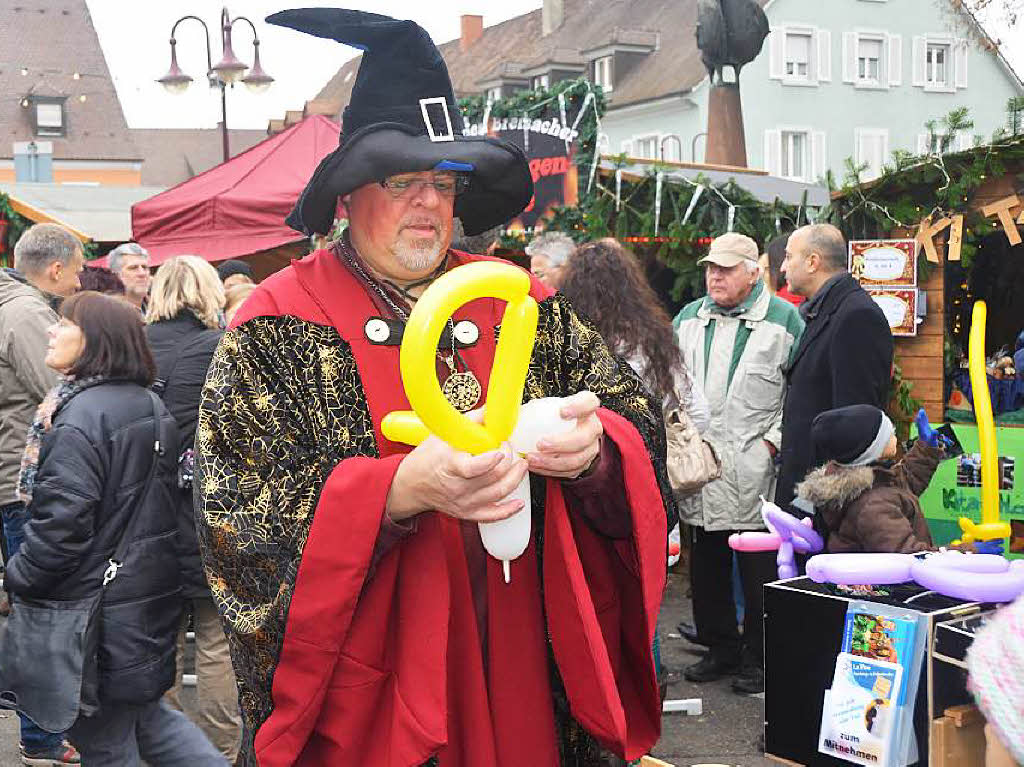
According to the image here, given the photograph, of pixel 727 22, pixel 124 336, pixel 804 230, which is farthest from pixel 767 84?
pixel 124 336

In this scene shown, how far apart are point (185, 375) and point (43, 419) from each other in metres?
0.58

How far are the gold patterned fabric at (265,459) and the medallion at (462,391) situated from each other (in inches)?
6.5

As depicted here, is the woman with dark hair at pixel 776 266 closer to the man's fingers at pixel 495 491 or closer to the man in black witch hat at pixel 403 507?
the man in black witch hat at pixel 403 507

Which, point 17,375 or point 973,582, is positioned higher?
point 17,375

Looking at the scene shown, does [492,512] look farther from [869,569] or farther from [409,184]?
[869,569]

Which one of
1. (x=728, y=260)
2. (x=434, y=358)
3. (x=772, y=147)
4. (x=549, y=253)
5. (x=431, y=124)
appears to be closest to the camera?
(x=434, y=358)

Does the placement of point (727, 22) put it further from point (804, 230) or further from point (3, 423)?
point (3, 423)

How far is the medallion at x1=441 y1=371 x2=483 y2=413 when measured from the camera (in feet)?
6.90

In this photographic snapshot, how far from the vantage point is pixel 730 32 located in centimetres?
1363

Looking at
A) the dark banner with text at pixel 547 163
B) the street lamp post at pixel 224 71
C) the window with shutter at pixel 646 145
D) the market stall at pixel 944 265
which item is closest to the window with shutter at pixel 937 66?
the window with shutter at pixel 646 145

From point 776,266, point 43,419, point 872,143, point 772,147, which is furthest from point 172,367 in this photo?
point 872,143

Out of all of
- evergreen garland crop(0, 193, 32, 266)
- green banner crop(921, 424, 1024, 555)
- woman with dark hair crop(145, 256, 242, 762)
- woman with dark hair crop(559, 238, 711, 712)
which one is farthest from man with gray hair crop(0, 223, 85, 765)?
evergreen garland crop(0, 193, 32, 266)

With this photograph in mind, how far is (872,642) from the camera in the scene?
3289 millimetres

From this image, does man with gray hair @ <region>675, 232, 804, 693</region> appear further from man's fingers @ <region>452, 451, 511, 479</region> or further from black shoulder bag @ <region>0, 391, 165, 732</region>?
man's fingers @ <region>452, 451, 511, 479</region>
